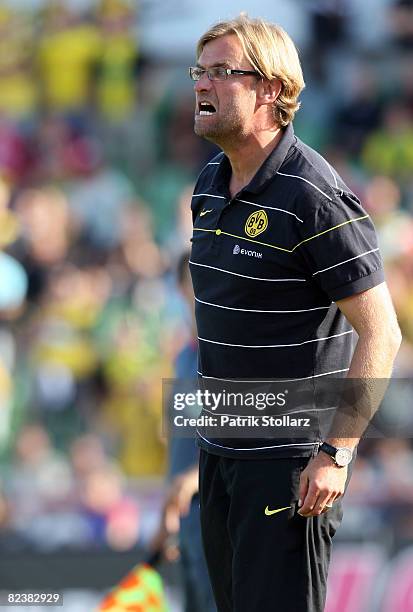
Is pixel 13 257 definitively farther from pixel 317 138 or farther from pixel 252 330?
pixel 252 330

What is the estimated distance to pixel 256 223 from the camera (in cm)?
354

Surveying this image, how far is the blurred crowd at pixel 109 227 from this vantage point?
7992 millimetres

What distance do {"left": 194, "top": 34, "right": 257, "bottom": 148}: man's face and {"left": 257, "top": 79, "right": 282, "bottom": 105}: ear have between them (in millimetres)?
22

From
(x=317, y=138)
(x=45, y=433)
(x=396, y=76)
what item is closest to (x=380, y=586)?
(x=45, y=433)

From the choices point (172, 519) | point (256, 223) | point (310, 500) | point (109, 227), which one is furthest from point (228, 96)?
point (109, 227)

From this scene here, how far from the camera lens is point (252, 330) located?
3553 millimetres

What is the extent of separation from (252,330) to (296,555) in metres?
0.66

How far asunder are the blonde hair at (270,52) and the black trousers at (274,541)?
1.08m

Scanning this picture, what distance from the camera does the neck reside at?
3684mm

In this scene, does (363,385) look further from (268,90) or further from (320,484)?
(268,90)

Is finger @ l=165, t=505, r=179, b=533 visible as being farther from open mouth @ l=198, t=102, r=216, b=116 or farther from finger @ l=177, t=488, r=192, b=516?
open mouth @ l=198, t=102, r=216, b=116

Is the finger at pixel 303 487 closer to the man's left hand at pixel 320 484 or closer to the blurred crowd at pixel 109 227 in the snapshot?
the man's left hand at pixel 320 484

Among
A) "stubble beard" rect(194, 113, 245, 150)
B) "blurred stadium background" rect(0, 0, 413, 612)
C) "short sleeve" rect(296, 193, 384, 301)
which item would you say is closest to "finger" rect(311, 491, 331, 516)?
"short sleeve" rect(296, 193, 384, 301)

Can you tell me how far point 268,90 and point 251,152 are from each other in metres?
0.19
